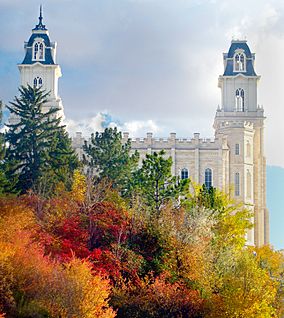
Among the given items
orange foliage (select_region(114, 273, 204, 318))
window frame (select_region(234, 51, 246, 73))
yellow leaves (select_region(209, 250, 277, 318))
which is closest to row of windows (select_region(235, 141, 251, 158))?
window frame (select_region(234, 51, 246, 73))

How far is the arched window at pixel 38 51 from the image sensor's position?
7238cm

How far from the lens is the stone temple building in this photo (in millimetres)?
64938

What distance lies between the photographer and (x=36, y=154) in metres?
44.3

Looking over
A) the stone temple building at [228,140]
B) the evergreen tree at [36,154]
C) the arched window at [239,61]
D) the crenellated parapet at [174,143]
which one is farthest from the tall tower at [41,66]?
the evergreen tree at [36,154]

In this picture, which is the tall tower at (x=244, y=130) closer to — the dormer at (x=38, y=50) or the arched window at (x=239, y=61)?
the arched window at (x=239, y=61)

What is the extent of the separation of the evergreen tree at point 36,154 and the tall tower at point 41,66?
2353cm

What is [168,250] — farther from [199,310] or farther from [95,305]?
[95,305]

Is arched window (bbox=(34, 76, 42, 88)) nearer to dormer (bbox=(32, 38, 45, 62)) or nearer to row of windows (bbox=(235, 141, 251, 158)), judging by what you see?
dormer (bbox=(32, 38, 45, 62))

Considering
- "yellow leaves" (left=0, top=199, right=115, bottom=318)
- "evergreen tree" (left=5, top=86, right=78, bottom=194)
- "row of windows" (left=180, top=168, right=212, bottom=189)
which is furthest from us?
"row of windows" (left=180, top=168, right=212, bottom=189)

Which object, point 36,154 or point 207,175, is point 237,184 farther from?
point 36,154

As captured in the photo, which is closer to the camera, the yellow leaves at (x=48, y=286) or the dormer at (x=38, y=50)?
the yellow leaves at (x=48, y=286)

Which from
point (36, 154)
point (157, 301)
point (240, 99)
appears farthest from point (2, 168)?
point (240, 99)

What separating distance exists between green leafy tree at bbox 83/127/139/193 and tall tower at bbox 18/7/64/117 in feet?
77.9

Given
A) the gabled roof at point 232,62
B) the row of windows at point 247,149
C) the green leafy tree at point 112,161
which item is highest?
the gabled roof at point 232,62
